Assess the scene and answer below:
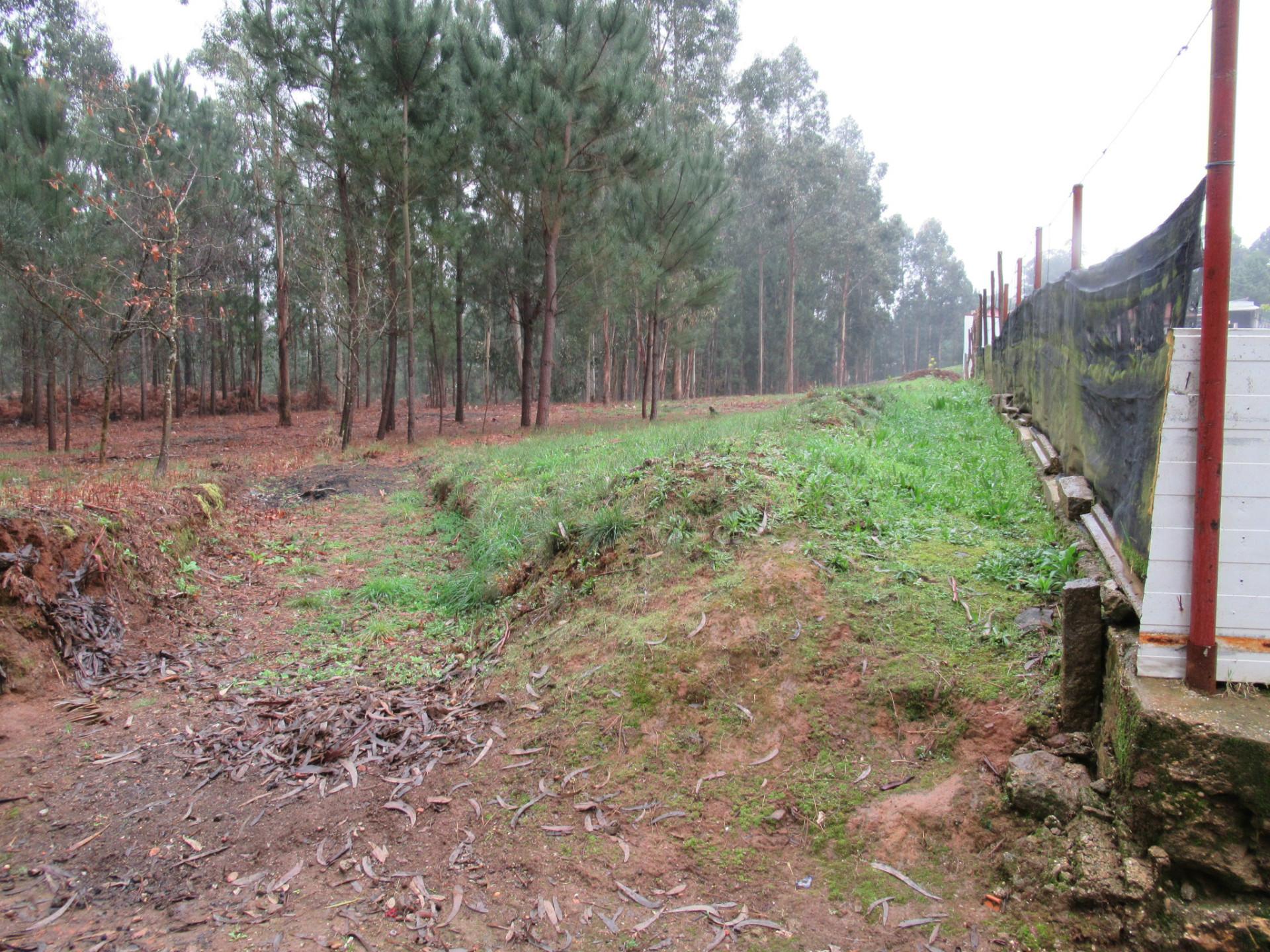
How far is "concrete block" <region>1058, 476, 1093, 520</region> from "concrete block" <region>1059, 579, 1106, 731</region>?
122 cm

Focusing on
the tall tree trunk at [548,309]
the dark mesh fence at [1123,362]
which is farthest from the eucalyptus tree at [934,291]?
the dark mesh fence at [1123,362]

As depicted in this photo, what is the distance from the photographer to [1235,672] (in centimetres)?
234

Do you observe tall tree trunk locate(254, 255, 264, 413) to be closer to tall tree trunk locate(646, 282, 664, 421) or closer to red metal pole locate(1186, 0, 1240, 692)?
tall tree trunk locate(646, 282, 664, 421)

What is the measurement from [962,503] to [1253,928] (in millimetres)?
3249

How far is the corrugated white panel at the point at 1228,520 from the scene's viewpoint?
233 cm

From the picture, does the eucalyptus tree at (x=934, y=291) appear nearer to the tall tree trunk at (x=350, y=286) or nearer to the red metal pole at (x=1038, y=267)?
the tall tree trunk at (x=350, y=286)

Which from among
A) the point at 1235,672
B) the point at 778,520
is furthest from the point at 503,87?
the point at 1235,672

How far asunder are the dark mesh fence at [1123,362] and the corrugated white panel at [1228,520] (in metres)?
0.20

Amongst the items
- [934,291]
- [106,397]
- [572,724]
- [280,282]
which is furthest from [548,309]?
[934,291]

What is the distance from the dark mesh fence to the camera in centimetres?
271

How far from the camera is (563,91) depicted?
1482 cm

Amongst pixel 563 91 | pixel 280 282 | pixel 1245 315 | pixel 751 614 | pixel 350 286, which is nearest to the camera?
pixel 1245 315

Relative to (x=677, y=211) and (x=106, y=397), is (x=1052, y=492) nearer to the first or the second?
(x=106, y=397)

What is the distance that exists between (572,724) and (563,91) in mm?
14376
